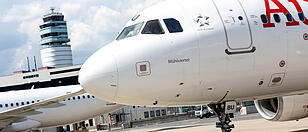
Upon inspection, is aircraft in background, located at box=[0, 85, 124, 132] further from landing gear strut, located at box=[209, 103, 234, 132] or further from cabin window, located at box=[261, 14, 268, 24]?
cabin window, located at box=[261, 14, 268, 24]

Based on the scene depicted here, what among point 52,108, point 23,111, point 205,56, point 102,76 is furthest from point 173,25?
point 52,108

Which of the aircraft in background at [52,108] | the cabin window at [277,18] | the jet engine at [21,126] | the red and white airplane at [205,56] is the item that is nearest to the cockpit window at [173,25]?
the red and white airplane at [205,56]

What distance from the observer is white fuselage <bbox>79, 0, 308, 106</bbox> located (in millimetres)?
9234

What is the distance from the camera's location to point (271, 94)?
10.5 m

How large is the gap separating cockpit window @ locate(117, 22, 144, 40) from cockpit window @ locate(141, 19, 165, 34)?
0.60 feet

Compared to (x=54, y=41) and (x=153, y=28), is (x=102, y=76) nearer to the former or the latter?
(x=153, y=28)

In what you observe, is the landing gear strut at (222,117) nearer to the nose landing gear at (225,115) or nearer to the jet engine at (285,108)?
the nose landing gear at (225,115)

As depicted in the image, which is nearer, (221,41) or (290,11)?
(221,41)

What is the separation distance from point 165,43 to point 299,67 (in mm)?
3170

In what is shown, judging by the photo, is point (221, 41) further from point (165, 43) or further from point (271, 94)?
point (271, 94)

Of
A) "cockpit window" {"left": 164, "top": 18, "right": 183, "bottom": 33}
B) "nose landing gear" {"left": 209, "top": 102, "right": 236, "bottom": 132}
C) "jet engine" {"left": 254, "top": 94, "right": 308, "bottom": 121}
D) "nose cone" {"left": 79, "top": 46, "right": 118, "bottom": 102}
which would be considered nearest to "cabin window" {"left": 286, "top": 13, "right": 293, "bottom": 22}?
"nose landing gear" {"left": 209, "top": 102, "right": 236, "bottom": 132}

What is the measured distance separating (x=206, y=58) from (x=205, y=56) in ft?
0.16

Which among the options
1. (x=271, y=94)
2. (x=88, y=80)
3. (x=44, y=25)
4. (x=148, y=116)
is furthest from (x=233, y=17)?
(x=44, y=25)

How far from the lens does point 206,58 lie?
31.2 ft
